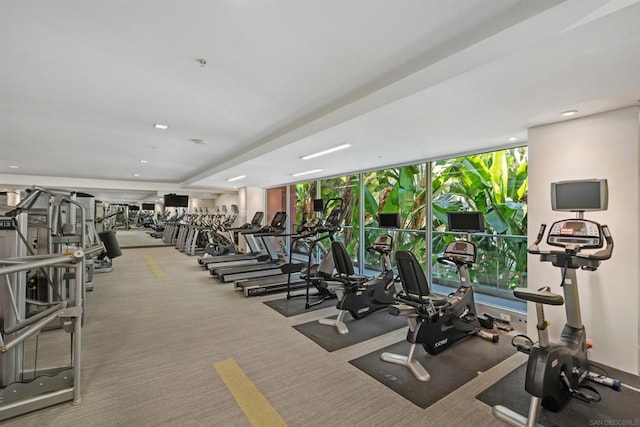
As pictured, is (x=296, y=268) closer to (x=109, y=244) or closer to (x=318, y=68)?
(x=109, y=244)

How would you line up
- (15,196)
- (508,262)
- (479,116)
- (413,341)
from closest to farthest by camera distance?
(413,341)
(479,116)
(508,262)
(15,196)

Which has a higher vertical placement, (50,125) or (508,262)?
(50,125)

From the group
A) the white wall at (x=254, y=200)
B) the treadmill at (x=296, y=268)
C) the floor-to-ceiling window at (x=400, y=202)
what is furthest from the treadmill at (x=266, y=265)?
the white wall at (x=254, y=200)

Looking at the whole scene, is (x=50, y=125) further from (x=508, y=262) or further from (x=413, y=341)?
(x=508, y=262)

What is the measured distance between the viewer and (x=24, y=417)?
2010 mm

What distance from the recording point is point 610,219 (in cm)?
279

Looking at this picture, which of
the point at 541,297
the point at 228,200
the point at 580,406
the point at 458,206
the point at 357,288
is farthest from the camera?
the point at 228,200

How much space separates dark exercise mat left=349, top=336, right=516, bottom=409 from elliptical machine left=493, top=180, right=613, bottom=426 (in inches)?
18.0

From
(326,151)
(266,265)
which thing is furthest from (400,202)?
(266,265)

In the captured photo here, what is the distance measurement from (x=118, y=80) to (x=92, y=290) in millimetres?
4482

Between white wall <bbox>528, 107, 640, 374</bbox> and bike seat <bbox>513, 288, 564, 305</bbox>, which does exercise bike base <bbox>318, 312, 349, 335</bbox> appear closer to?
bike seat <bbox>513, 288, 564, 305</bbox>

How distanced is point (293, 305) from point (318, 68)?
3548 mm

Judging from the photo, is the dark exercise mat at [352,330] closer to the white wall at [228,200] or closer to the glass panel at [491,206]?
the glass panel at [491,206]

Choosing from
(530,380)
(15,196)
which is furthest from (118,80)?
(15,196)
